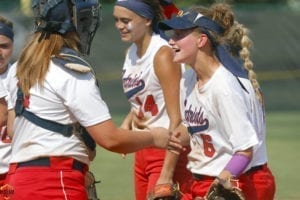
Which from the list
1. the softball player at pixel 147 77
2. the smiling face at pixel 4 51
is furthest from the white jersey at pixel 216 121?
the smiling face at pixel 4 51

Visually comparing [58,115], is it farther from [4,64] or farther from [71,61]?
[4,64]

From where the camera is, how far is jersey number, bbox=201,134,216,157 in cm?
579

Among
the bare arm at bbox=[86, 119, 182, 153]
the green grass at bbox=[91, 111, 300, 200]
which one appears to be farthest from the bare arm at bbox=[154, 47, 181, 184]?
the green grass at bbox=[91, 111, 300, 200]

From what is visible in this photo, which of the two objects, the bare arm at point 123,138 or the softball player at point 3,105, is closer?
the bare arm at point 123,138

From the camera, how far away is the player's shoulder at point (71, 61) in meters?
4.83

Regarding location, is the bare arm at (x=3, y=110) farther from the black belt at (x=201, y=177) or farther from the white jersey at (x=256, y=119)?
the white jersey at (x=256, y=119)

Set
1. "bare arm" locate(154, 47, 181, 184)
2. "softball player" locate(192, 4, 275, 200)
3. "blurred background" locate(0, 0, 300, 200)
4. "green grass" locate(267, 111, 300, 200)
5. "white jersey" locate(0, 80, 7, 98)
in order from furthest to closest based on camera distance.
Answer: "blurred background" locate(0, 0, 300, 200) < "green grass" locate(267, 111, 300, 200) < "bare arm" locate(154, 47, 181, 184) < "white jersey" locate(0, 80, 7, 98) < "softball player" locate(192, 4, 275, 200)

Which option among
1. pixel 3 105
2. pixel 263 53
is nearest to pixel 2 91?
pixel 3 105

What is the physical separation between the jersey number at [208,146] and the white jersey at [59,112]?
0.93 meters

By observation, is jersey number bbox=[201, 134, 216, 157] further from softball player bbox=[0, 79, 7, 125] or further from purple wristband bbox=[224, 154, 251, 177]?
softball player bbox=[0, 79, 7, 125]

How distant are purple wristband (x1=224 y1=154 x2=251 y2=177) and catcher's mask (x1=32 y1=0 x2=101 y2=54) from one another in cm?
101

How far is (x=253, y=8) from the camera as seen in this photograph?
17641 mm

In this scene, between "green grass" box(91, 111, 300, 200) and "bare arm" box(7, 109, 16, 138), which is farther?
"green grass" box(91, 111, 300, 200)

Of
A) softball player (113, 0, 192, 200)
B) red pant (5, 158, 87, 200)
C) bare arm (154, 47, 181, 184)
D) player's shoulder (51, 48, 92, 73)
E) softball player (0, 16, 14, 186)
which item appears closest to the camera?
player's shoulder (51, 48, 92, 73)
